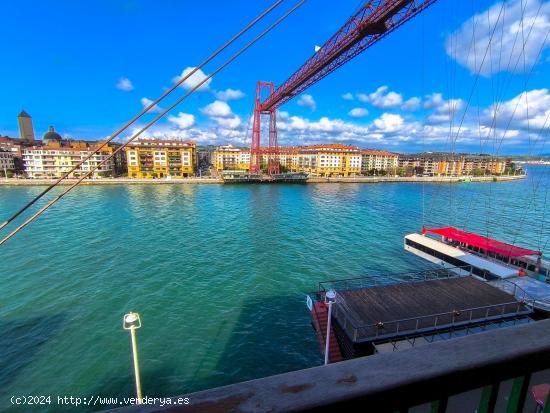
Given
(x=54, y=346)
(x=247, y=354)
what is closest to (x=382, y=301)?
(x=247, y=354)

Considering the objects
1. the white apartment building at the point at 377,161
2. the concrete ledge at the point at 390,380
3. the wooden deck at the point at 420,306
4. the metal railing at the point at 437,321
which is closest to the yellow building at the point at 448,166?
the white apartment building at the point at 377,161

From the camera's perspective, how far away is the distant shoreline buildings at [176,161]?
161ft

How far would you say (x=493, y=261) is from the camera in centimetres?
1070

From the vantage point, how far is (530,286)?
836 cm

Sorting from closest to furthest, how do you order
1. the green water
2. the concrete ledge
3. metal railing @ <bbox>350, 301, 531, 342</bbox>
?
the concrete ledge, metal railing @ <bbox>350, 301, 531, 342</bbox>, the green water

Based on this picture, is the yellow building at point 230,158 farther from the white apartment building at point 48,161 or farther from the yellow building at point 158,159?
the white apartment building at point 48,161

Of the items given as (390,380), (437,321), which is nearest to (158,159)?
(437,321)

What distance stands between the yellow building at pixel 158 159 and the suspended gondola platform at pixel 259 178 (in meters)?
10.1

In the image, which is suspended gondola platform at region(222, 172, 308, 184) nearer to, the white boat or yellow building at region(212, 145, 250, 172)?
yellow building at region(212, 145, 250, 172)

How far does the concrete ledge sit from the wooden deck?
5.31 m

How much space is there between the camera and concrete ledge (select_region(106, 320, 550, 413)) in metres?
0.47

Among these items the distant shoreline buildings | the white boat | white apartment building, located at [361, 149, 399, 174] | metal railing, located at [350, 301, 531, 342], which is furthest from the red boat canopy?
white apartment building, located at [361, 149, 399, 174]

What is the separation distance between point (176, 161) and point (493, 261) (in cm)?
4984

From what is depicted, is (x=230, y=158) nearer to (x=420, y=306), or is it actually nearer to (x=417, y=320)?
(x=420, y=306)
